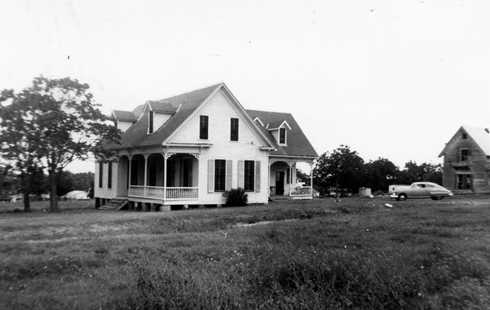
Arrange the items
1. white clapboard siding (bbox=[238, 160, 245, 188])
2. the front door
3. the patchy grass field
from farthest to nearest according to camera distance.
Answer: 1. the front door
2. white clapboard siding (bbox=[238, 160, 245, 188])
3. the patchy grass field

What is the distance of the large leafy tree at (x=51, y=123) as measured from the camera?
2427 cm

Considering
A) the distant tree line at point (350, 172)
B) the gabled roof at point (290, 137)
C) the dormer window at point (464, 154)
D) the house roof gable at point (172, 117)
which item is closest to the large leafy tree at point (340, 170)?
the distant tree line at point (350, 172)

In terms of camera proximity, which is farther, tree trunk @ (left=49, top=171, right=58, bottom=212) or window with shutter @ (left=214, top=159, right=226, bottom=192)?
window with shutter @ (left=214, top=159, right=226, bottom=192)

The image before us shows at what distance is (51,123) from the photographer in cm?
2444

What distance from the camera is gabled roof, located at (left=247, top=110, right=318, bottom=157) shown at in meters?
35.9

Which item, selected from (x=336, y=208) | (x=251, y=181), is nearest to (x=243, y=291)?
(x=336, y=208)

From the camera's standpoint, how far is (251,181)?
96.3 feet

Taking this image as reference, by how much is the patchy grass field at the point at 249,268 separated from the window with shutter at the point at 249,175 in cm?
1255

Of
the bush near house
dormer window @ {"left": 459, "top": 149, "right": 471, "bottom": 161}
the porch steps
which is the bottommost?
the porch steps

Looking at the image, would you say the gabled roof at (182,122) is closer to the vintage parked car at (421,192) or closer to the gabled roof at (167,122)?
the gabled roof at (167,122)

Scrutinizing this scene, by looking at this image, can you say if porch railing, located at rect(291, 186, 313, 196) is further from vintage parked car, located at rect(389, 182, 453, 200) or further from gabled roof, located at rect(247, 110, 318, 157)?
vintage parked car, located at rect(389, 182, 453, 200)

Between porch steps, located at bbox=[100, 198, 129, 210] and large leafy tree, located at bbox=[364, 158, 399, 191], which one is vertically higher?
large leafy tree, located at bbox=[364, 158, 399, 191]

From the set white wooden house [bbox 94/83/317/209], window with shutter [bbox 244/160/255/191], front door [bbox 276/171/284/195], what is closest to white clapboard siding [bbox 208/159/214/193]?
white wooden house [bbox 94/83/317/209]

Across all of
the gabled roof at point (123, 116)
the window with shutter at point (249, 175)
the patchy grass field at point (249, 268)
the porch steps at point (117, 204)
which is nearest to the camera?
the patchy grass field at point (249, 268)
